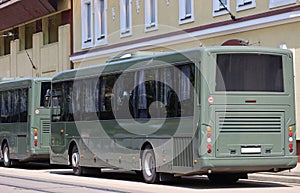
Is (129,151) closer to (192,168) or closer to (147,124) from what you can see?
(147,124)

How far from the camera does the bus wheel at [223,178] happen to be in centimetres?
2128

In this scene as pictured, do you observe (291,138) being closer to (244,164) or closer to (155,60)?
(244,164)

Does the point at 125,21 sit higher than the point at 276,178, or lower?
higher

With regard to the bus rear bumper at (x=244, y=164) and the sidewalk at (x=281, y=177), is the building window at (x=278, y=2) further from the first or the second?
the bus rear bumper at (x=244, y=164)

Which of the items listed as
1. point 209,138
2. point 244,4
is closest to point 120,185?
point 209,138

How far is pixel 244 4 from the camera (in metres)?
29.4

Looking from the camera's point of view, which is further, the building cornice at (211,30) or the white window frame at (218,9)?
the white window frame at (218,9)

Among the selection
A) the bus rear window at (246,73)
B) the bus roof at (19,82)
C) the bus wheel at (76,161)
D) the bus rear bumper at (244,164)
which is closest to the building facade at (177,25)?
the bus roof at (19,82)

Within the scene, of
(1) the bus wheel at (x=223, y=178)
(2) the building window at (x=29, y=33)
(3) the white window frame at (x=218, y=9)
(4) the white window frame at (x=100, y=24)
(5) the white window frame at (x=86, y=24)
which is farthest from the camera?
(2) the building window at (x=29, y=33)

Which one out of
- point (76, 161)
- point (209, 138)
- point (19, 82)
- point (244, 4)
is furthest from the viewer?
point (19, 82)

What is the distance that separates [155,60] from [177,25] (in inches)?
520

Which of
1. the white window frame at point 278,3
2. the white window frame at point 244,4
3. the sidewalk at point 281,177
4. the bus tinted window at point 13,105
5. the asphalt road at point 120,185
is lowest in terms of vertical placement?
the asphalt road at point 120,185

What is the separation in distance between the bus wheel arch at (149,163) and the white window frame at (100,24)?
63.2ft

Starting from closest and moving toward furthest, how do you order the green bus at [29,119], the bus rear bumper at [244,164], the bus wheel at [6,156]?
the bus rear bumper at [244,164] < the green bus at [29,119] < the bus wheel at [6,156]
